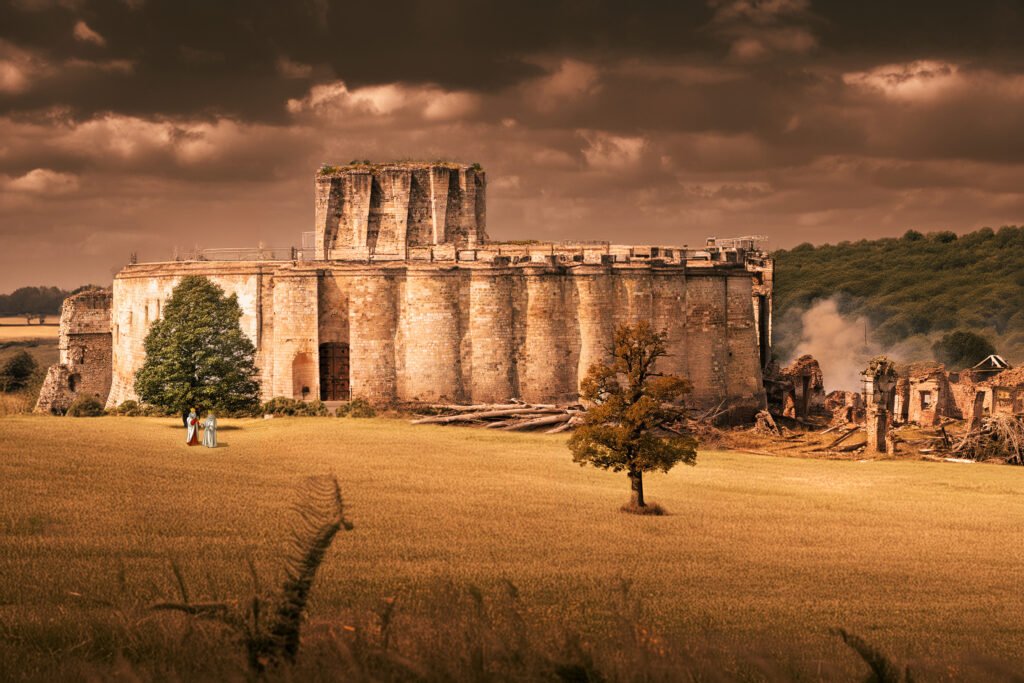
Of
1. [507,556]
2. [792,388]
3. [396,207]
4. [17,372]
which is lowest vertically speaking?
[507,556]

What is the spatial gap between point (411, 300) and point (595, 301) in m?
7.91

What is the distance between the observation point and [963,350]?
91750mm

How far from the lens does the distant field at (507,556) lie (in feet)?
33.7

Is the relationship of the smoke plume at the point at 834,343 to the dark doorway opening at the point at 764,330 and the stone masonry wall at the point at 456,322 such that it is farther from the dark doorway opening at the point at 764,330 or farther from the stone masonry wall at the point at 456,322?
the stone masonry wall at the point at 456,322

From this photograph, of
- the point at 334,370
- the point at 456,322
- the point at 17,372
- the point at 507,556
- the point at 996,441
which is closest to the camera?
the point at 507,556

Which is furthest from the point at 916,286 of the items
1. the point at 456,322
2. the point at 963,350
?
the point at 456,322

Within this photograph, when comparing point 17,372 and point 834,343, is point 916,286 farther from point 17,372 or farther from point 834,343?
point 17,372

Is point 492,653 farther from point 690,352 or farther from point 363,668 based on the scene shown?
point 690,352

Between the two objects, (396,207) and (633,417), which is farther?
(396,207)

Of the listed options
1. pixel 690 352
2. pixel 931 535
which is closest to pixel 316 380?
pixel 690 352

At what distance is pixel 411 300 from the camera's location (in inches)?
1938

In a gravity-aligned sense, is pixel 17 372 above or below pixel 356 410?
above

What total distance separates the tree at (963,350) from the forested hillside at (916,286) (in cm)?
440

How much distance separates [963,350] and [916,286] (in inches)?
1289
